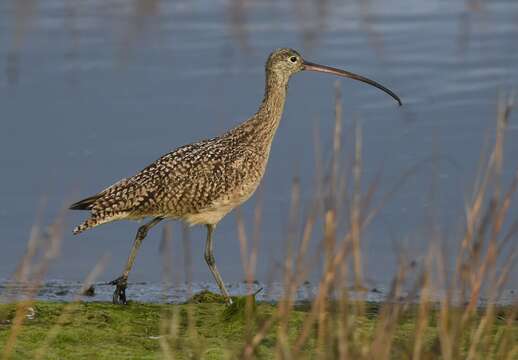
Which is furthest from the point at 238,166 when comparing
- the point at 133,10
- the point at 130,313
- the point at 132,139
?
the point at 133,10

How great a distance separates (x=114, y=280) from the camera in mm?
8258

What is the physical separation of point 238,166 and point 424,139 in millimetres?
2582

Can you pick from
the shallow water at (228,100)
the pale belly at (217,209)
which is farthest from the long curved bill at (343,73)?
the pale belly at (217,209)

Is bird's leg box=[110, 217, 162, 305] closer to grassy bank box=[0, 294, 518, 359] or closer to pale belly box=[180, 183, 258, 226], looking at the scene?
pale belly box=[180, 183, 258, 226]

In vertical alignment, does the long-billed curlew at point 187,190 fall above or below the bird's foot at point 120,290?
above

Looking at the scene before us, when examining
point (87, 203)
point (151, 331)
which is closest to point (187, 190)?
point (87, 203)

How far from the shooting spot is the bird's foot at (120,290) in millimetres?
7812

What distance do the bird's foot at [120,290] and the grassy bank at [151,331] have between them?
374 mm

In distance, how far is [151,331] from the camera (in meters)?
6.74

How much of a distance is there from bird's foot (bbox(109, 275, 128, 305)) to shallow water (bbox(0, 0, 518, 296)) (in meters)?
0.35

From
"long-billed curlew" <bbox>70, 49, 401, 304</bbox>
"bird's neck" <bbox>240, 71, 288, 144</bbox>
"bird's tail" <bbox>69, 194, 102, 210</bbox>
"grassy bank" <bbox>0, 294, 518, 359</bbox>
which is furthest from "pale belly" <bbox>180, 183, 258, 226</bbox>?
"grassy bank" <bbox>0, 294, 518, 359</bbox>

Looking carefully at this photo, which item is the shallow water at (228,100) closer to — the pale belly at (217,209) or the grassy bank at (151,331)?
the pale belly at (217,209)

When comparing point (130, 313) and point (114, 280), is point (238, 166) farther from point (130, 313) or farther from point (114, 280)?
point (130, 313)

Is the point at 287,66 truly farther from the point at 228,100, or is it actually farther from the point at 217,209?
the point at 228,100
